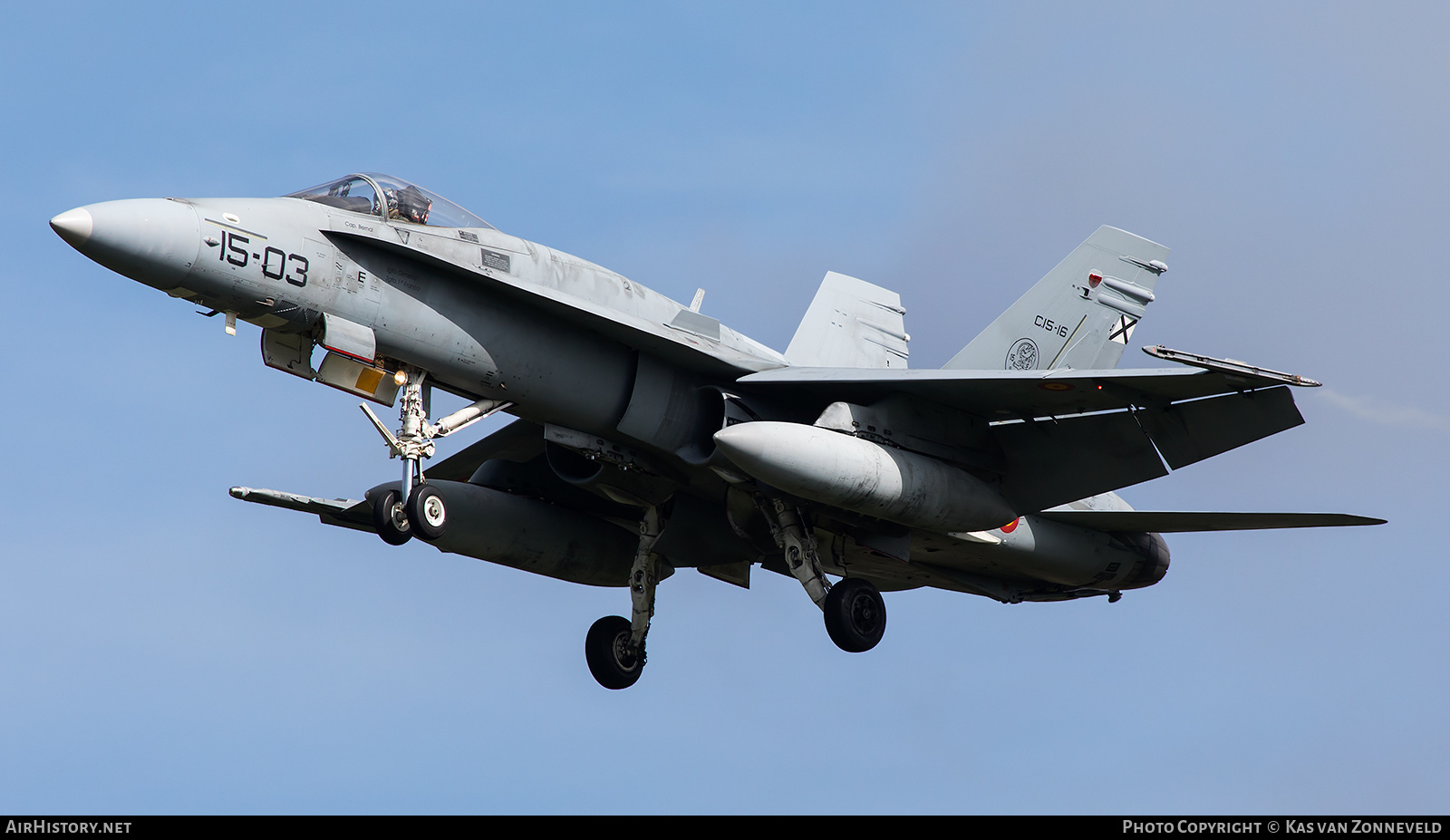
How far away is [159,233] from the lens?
13453mm

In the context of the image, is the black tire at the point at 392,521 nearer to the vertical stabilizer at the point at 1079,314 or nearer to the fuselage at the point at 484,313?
the fuselage at the point at 484,313

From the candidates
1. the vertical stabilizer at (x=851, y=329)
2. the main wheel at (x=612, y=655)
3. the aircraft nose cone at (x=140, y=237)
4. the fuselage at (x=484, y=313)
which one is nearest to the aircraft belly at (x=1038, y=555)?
the fuselage at (x=484, y=313)

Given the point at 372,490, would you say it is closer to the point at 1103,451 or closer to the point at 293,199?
the point at 293,199

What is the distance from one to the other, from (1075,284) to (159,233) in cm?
1065

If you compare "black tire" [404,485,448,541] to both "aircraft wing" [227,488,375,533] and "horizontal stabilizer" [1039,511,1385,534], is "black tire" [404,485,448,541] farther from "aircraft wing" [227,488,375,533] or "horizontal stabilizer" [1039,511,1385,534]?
"horizontal stabilizer" [1039,511,1385,534]

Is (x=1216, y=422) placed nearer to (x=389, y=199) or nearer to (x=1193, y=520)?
(x=1193, y=520)

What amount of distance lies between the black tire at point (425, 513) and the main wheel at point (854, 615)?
4238 millimetres

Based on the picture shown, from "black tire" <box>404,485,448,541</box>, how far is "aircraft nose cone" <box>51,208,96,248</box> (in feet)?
11.7

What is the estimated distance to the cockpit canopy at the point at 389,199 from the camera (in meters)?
14.9

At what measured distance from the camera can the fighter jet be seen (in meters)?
14.3

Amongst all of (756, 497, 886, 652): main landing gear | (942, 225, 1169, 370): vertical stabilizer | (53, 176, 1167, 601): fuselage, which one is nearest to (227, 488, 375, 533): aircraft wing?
(53, 176, 1167, 601): fuselage
